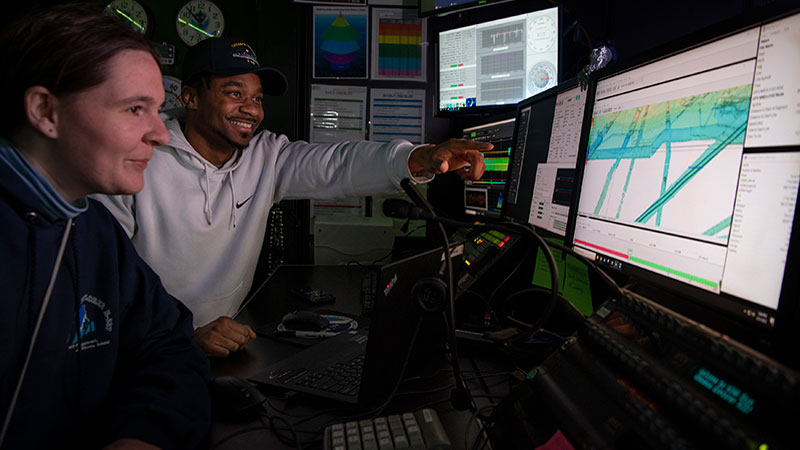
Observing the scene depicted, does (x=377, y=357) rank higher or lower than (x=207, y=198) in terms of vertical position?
lower

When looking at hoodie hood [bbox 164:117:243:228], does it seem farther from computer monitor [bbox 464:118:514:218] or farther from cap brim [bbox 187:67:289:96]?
computer monitor [bbox 464:118:514:218]

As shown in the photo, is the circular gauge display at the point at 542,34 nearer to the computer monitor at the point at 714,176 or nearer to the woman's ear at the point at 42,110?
the computer monitor at the point at 714,176

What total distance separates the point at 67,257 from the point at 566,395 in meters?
0.80

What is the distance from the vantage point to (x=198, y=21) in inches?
119

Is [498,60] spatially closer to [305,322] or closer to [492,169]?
[492,169]

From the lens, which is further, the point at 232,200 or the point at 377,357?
the point at 232,200

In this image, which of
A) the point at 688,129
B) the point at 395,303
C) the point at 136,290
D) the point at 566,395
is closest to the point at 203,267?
the point at 136,290

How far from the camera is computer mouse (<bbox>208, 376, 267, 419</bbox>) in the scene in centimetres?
68

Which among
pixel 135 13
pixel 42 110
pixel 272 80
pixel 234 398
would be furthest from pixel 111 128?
pixel 135 13

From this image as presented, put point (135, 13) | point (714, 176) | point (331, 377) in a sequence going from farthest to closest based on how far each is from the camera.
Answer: point (135, 13)
point (331, 377)
point (714, 176)

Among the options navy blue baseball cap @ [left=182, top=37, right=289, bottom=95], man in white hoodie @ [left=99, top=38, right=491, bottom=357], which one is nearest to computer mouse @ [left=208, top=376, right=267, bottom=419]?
man in white hoodie @ [left=99, top=38, right=491, bottom=357]

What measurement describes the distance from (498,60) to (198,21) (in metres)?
2.35

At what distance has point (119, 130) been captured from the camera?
28.3 inches

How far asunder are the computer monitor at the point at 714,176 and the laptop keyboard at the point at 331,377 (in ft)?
1.57
